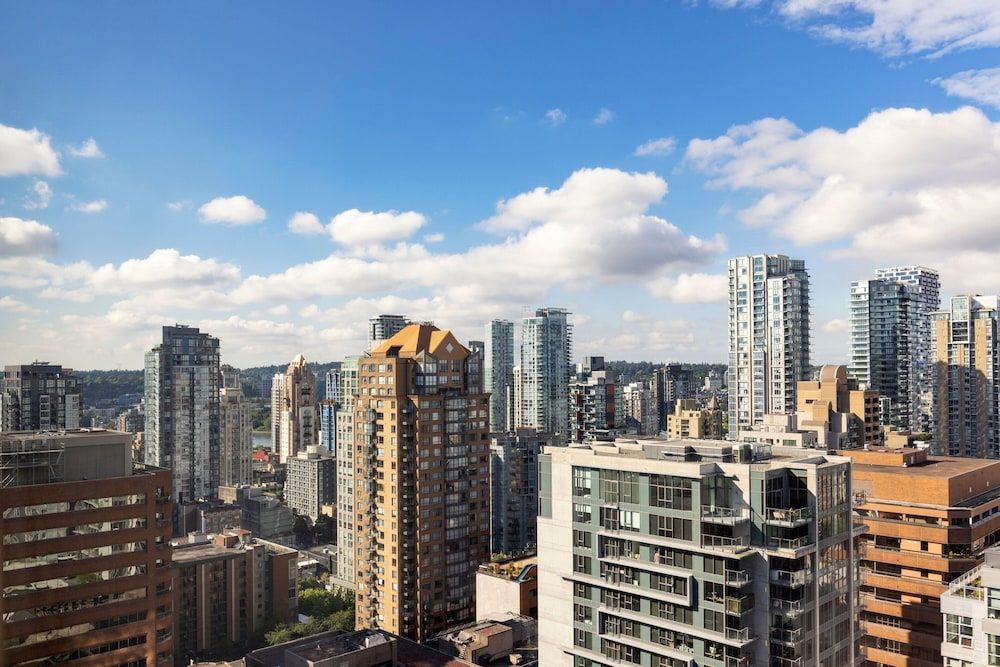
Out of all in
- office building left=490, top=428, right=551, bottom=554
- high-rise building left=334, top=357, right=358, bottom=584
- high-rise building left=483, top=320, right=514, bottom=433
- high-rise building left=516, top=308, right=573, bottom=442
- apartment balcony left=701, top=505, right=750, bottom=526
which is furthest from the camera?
high-rise building left=483, top=320, right=514, bottom=433

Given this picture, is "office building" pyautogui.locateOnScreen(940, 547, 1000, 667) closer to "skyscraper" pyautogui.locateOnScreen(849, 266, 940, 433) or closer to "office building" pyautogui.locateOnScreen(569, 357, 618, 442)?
"office building" pyautogui.locateOnScreen(569, 357, 618, 442)

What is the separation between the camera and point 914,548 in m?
8.21

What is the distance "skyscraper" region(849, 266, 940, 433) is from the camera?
22.6 meters

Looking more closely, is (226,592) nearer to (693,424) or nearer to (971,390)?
(693,424)

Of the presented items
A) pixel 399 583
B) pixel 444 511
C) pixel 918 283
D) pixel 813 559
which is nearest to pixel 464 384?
pixel 444 511

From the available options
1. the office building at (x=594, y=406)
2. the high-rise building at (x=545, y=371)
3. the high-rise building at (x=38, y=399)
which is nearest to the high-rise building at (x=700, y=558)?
the high-rise building at (x=38, y=399)

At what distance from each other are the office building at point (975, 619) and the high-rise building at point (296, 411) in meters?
29.0

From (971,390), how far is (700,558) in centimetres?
1947

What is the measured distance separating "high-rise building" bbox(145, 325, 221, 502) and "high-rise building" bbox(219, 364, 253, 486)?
18.6 inches

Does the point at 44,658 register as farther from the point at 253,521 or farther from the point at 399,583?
the point at 253,521

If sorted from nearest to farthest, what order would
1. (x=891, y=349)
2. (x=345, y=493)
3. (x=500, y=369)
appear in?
(x=345, y=493), (x=891, y=349), (x=500, y=369)

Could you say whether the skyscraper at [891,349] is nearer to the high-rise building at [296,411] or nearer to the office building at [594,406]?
the office building at [594,406]

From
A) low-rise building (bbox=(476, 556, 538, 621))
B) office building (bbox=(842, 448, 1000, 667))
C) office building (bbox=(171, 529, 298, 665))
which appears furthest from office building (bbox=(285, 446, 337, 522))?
office building (bbox=(842, 448, 1000, 667))

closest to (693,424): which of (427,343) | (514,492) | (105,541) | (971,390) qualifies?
(514,492)
